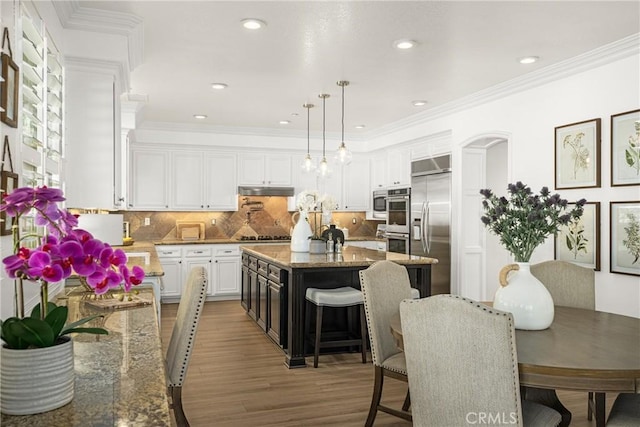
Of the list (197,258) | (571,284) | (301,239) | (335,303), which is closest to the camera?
(571,284)

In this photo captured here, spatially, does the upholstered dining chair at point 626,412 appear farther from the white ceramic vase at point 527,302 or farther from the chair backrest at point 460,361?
the chair backrest at point 460,361

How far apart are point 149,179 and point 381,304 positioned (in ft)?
17.5

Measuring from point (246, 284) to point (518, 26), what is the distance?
4.10 meters

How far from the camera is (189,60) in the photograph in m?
4.28

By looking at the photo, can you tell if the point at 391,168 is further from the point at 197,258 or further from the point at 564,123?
the point at 564,123

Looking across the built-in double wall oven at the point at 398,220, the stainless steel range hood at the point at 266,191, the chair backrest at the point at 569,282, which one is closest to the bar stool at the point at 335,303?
the chair backrest at the point at 569,282

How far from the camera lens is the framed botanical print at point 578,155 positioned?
13.5 feet

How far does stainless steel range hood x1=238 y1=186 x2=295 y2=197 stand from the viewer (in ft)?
25.4

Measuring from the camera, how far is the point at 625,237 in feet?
12.6

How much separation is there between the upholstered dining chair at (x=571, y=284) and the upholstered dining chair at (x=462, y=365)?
1.22 m

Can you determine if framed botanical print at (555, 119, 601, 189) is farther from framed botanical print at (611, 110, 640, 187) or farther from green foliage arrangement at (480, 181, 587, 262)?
green foliage arrangement at (480, 181, 587, 262)

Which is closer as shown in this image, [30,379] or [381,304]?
[30,379]

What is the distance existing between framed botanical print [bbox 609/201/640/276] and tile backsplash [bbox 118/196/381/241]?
4.13 metres

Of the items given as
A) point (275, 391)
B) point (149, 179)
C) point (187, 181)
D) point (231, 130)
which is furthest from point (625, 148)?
point (149, 179)
